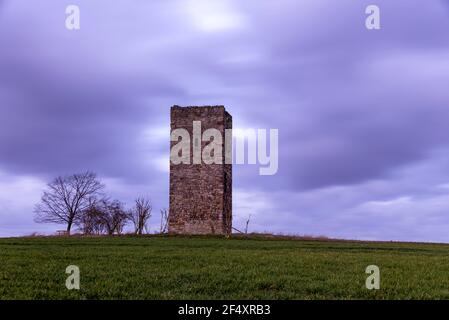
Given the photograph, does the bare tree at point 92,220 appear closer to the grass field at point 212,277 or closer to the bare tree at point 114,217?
the bare tree at point 114,217

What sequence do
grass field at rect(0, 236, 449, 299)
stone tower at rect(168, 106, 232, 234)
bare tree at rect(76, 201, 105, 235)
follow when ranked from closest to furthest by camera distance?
grass field at rect(0, 236, 449, 299) → stone tower at rect(168, 106, 232, 234) → bare tree at rect(76, 201, 105, 235)

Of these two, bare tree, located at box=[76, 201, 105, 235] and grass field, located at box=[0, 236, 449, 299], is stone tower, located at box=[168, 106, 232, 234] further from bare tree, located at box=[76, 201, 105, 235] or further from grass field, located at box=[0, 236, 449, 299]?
grass field, located at box=[0, 236, 449, 299]

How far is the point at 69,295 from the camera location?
1091 centimetres

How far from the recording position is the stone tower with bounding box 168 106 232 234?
42094 millimetres

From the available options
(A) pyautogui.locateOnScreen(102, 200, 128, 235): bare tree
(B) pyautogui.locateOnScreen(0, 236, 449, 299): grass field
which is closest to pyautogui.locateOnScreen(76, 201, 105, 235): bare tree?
(A) pyautogui.locateOnScreen(102, 200, 128, 235): bare tree

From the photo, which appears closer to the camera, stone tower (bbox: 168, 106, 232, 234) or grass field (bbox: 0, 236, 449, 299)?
grass field (bbox: 0, 236, 449, 299)

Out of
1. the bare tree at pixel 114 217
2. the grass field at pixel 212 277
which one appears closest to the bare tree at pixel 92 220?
the bare tree at pixel 114 217

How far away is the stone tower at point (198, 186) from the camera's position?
4209cm

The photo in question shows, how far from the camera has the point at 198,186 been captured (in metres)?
42.4

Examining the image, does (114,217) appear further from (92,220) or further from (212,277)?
(212,277)
